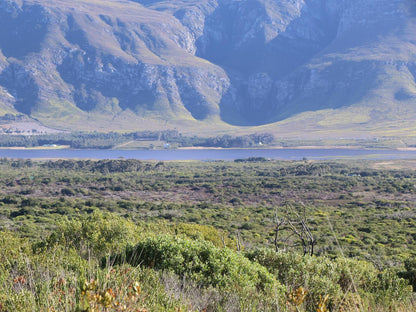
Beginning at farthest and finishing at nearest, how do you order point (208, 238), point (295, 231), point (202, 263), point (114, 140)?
point (114, 140) < point (208, 238) < point (295, 231) < point (202, 263)

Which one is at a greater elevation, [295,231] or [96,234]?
[295,231]

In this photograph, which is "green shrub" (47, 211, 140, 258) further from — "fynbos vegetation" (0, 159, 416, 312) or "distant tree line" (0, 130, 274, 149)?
"distant tree line" (0, 130, 274, 149)

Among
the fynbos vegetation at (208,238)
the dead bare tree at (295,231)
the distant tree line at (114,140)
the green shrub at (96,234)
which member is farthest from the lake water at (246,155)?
the green shrub at (96,234)

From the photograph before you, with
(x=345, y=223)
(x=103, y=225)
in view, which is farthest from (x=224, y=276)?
(x=345, y=223)

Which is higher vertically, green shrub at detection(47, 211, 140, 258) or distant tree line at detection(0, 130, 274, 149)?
distant tree line at detection(0, 130, 274, 149)

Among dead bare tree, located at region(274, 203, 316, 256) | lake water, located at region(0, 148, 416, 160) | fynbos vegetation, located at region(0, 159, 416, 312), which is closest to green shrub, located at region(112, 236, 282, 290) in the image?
fynbos vegetation, located at region(0, 159, 416, 312)

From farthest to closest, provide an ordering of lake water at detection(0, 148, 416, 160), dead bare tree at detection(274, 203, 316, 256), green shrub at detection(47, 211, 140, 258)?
lake water at detection(0, 148, 416, 160), green shrub at detection(47, 211, 140, 258), dead bare tree at detection(274, 203, 316, 256)

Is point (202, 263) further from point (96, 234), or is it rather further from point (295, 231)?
point (96, 234)

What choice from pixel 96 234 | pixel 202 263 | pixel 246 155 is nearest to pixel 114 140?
pixel 246 155

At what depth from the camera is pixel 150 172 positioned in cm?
8994

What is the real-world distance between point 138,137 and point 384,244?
16219 cm

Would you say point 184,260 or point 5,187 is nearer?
point 184,260

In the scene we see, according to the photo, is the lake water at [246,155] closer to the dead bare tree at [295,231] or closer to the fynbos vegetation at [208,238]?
the fynbos vegetation at [208,238]

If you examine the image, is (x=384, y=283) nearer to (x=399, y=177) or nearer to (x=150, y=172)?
(x=399, y=177)
